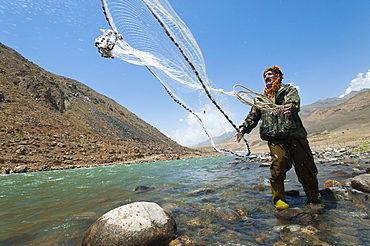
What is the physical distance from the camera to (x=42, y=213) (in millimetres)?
4922

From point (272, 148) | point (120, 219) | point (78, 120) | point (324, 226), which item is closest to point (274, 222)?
point (324, 226)

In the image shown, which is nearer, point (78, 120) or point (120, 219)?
point (120, 219)

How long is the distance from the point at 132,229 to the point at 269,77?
4.21 m

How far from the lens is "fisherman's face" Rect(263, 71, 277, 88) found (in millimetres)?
4500

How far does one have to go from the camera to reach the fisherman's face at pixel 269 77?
14.8ft

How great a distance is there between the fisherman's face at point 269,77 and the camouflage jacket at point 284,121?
1.07 feet

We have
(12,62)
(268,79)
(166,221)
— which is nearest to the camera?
(166,221)

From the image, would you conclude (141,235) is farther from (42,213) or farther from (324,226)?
(42,213)

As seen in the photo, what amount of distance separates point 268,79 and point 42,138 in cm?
2683

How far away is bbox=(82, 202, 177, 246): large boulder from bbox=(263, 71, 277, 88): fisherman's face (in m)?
3.69

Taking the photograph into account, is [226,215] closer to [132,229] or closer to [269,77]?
[132,229]

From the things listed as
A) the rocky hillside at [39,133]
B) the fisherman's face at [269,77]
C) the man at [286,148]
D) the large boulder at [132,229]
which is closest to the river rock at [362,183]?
the man at [286,148]

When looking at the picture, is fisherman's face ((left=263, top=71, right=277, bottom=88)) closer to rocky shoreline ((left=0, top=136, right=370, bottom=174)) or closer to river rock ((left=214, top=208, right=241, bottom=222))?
river rock ((left=214, top=208, right=241, bottom=222))

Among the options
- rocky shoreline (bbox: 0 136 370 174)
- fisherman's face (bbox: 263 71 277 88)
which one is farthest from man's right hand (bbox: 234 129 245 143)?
rocky shoreline (bbox: 0 136 370 174)
